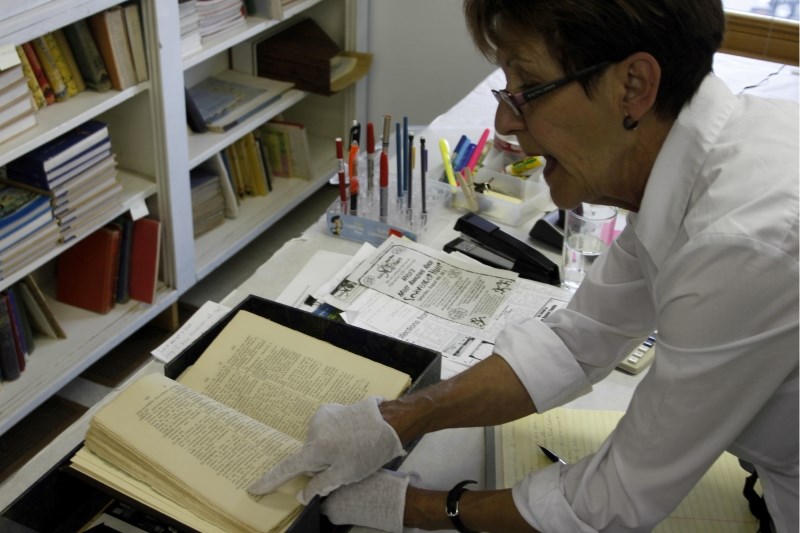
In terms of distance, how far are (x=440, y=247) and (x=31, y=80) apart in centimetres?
109

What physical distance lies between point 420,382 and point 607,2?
1.76ft

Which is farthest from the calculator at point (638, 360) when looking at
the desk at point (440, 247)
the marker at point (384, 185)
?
the marker at point (384, 185)

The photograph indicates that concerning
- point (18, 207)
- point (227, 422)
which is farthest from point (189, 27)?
point (227, 422)

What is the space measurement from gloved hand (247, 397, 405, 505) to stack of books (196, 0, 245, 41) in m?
1.79

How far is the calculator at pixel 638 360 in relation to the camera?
4.27 feet

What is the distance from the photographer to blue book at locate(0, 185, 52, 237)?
6.38ft

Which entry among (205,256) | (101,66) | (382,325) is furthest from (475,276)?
(205,256)

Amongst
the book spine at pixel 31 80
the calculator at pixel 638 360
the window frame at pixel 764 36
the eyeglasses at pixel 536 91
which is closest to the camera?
the eyeglasses at pixel 536 91

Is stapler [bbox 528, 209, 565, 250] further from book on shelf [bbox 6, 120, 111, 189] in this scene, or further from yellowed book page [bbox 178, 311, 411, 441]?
book on shelf [bbox 6, 120, 111, 189]

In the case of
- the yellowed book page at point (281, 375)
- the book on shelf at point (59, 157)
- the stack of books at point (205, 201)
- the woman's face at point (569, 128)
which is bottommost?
the stack of books at point (205, 201)

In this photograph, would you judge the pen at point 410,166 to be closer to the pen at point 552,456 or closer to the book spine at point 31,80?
the pen at point 552,456

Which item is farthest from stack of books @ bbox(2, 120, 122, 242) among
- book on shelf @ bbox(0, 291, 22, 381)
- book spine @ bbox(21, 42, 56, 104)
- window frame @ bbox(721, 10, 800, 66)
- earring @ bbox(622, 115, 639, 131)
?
window frame @ bbox(721, 10, 800, 66)

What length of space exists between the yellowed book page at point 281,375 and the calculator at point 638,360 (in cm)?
37

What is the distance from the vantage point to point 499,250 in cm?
156
